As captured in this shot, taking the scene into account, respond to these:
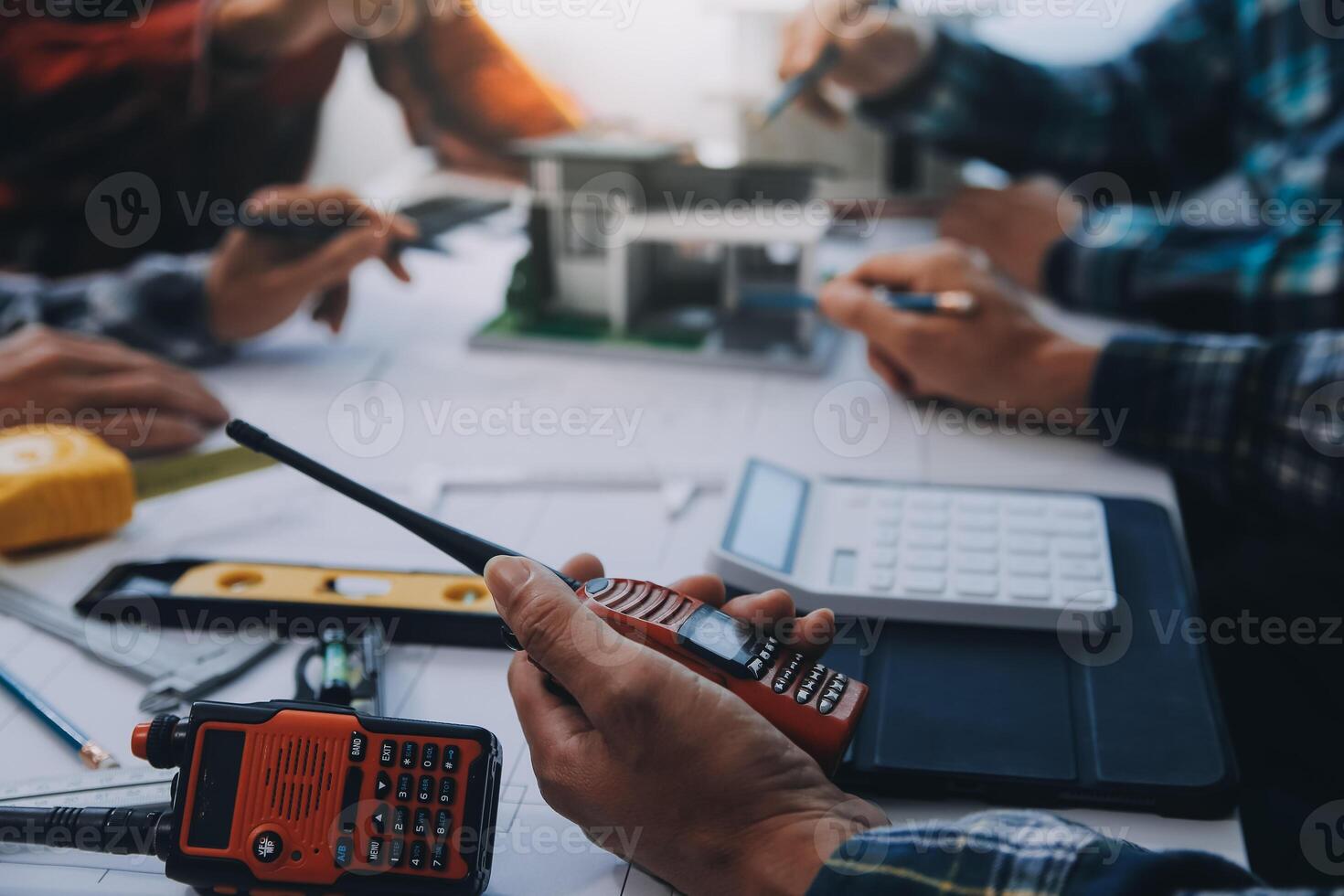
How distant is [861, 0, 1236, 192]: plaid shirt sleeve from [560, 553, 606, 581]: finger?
929 mm

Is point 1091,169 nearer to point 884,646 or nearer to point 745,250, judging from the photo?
point 745,250

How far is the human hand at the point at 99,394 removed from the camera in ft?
2.56

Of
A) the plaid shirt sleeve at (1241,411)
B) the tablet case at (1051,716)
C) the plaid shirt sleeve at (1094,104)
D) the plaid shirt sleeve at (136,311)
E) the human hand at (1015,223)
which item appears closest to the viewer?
the tablet case at (1051,716)

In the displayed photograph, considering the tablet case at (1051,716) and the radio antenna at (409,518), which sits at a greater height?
the radio antenna at (409,518)

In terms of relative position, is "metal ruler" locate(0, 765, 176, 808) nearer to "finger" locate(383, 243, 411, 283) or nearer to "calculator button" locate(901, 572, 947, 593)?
"calculator button" locate(901, 572, 947, 593)

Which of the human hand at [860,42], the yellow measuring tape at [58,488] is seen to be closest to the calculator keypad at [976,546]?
the yellow measuring tape at [58,488]

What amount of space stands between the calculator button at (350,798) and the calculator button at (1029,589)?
359 millimetres

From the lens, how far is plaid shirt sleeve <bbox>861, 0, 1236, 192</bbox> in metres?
1.25

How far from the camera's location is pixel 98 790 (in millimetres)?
460

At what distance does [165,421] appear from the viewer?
31.2 inches

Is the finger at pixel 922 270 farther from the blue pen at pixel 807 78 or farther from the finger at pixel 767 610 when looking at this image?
the finger at pixel 767 610

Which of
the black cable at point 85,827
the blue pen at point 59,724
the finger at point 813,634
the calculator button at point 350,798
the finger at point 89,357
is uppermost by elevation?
the finger at point 89,357

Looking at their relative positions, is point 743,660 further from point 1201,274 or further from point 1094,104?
point 1094,104

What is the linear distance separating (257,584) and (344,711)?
0.64 feet
